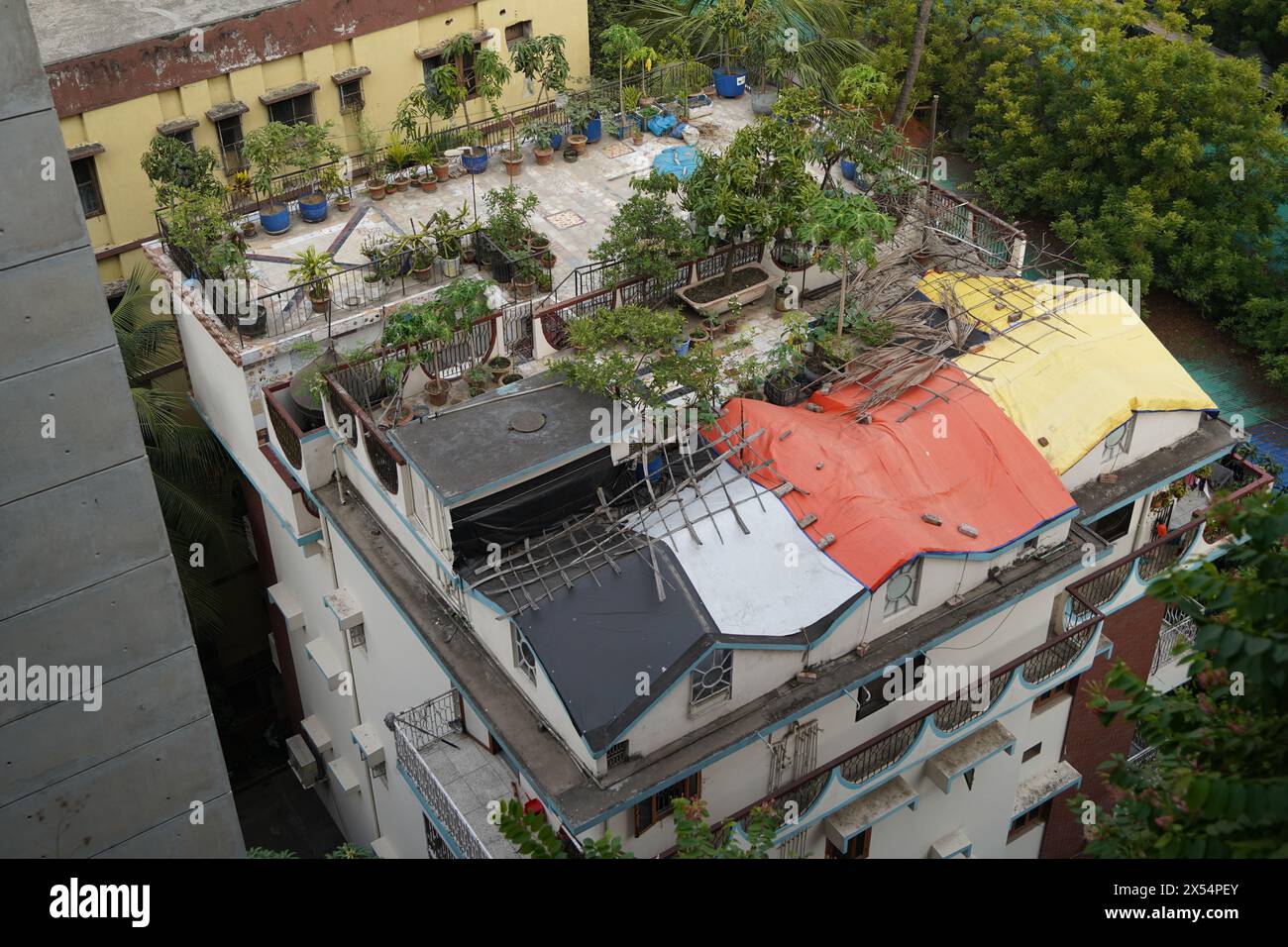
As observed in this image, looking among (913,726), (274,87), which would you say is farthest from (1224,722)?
(274,87)

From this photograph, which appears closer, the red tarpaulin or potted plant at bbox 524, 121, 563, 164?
the red tarpaulin

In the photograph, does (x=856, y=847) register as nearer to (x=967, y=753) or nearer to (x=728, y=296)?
(x=967, y=753)

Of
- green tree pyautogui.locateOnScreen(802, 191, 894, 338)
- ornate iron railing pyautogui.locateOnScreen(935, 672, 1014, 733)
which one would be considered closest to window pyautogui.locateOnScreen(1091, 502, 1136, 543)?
ornate iron railing pyautogui.locateOnScreen(935, 672, 1014, 733)

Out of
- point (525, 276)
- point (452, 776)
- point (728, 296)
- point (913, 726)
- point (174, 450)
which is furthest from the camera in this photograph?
point (174, 450)

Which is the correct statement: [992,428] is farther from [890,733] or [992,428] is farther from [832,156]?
[832,156]

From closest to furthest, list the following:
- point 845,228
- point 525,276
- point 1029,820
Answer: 1. point 845,228
2. point 525,276
3. point 1029,820

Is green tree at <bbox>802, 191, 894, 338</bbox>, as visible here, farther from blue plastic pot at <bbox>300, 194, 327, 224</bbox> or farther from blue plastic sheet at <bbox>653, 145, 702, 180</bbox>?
blue plastic pot at <bbox>300, 194, 327, 224</bbox>
